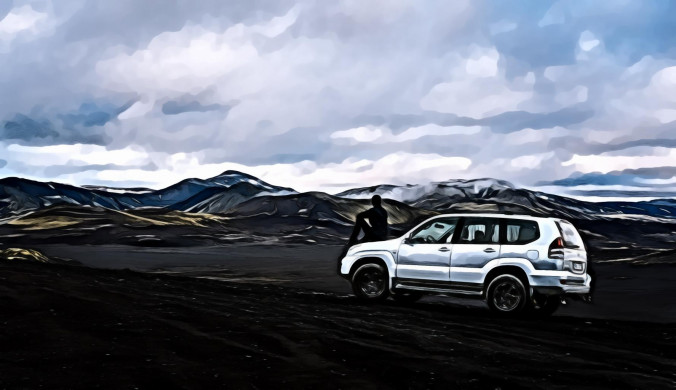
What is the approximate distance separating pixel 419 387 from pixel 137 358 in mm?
3127

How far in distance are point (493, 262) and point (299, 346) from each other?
18.8 ft

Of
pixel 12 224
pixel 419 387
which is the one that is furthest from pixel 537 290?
pixel 12 224

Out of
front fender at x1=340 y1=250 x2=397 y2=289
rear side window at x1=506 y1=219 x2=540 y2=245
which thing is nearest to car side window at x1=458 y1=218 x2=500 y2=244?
rear side window at x1=506 y1=219 x2=540 y2=245

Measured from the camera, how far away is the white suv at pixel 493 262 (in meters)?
14.5

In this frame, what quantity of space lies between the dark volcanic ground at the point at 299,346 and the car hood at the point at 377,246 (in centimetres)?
113

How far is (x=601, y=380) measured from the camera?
842 centimetres

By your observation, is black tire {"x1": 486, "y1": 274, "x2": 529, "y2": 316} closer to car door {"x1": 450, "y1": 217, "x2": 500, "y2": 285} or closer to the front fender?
car door {"x1": 450, "y1": 217, "x2": 500, "y2": 285}

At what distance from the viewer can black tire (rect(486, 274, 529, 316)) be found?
1461cm

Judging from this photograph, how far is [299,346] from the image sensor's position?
10156 mm

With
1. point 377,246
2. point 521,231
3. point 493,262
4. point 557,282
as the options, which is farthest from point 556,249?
point 377,246

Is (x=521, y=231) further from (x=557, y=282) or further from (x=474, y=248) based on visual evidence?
(x=557, y=282)

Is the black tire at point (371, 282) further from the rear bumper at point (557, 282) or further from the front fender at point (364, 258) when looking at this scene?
the rear bumper at point (557, 282)

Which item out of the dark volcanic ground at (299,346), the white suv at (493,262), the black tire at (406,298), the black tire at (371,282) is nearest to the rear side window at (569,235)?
the white suv at (493,262)

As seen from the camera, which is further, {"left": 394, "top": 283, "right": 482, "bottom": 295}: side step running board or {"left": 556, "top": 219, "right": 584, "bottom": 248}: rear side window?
{"left": 394, "top": 283, "right": 482, "bottom": 295}: side step running board
